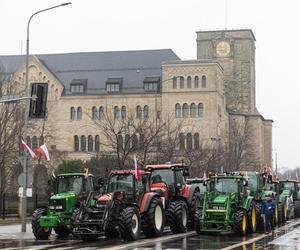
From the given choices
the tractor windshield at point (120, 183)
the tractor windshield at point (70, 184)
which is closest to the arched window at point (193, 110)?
the tractor windshield at point (70, 184)

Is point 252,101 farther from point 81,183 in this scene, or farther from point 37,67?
point 81,183

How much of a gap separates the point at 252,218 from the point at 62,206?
7521 mm

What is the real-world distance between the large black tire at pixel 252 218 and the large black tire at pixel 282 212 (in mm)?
7179

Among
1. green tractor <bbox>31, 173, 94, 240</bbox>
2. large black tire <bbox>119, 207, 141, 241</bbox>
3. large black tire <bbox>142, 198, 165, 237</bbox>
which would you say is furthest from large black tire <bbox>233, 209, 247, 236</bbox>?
green tractor <bbox>31, 173, 94, 240</bbox>

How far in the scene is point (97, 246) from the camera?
19938 mm

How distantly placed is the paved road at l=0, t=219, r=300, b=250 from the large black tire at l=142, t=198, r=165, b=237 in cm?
45

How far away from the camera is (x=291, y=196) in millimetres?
39156

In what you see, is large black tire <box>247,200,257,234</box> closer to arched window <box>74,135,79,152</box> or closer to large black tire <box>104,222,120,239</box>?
large black tire <box>104,222,120,239</box>

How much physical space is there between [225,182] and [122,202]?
4.98m

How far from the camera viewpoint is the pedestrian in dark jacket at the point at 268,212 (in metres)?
26.9

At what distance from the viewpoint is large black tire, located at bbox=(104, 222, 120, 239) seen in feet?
71.9

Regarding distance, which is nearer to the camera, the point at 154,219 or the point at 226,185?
the point at 154,219

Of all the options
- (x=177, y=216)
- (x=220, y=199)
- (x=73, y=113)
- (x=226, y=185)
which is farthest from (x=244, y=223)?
(x=73, y=113)

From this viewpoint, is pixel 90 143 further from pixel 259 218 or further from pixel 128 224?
Result: pixel 128 224
